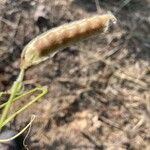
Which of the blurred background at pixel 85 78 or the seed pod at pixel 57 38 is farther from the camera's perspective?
the blurred background at pixel 85 78

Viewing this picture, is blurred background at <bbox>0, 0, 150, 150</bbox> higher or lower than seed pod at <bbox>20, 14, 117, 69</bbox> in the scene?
lower

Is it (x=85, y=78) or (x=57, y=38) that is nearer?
(x=57, y=38)

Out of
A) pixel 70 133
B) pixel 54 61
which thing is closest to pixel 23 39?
pixel 54 61

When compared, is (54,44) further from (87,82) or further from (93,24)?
(87,82)

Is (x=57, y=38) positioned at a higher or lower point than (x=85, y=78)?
higher
